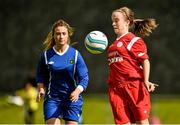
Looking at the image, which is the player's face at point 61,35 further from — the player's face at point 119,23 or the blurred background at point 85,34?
the blurred background at point 85,34

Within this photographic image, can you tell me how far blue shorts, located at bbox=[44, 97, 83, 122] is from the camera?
32.0 feet

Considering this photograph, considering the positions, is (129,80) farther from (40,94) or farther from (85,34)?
(85,34)

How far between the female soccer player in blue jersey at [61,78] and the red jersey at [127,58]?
750mm

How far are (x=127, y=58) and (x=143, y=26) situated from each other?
75 centimetres

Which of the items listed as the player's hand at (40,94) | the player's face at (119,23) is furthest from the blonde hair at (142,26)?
the player's hand at (40,94)

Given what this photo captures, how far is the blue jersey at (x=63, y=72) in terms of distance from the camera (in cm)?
972

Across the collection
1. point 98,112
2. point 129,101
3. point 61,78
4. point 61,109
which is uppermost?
point 61,78

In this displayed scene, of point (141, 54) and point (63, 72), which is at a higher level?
point (141, 54)

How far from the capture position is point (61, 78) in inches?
384

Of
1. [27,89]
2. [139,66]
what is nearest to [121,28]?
[139,66]

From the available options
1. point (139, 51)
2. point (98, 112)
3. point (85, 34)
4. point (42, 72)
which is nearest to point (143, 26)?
point (139, 51)

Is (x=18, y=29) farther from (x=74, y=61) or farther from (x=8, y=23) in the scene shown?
(x=74, y=61)

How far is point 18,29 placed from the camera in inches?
1171

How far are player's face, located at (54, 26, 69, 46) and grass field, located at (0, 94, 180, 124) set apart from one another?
10151mm
